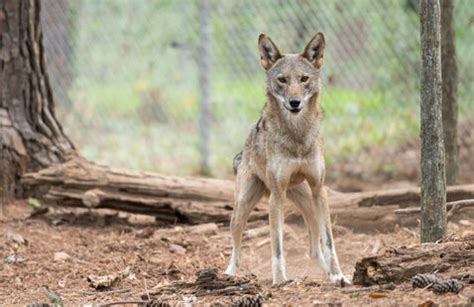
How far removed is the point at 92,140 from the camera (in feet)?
43.5

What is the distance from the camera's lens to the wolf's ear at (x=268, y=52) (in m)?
6.73

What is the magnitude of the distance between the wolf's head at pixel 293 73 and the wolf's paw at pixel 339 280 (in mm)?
1339

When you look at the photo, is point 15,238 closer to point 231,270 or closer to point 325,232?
point 231,270

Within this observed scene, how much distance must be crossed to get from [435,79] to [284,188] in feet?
5.10

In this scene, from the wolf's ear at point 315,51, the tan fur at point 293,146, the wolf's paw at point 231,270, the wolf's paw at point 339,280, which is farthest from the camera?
the wolf's paw at point 231,270

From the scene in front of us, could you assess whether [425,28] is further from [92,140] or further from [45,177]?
[92,140]

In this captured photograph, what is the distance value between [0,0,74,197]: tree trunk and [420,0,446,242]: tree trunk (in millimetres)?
4423

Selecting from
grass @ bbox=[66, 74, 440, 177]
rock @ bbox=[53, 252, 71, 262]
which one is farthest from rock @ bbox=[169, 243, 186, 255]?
grass @ bbox=[66, 74, 440, 177]

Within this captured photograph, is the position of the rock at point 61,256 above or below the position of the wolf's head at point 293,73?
below

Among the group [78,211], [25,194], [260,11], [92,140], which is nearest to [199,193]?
[78,211]

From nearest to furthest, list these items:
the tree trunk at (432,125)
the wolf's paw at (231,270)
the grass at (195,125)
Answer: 1. the tree trunk at (432,125)
2. the wolf's paw at (231,270)
3. the grass at (195,125)

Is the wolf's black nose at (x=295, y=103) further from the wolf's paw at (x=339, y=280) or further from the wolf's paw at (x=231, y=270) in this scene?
the wolf's paw at (x=231, y=270)

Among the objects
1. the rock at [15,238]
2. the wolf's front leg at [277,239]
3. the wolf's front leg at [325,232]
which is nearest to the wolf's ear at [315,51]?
the wolf's front leg at [325,232]

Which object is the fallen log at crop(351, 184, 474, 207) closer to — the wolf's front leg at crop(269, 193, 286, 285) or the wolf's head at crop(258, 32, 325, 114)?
the wolf's front leg at crop(269, 193, 286, 285)
